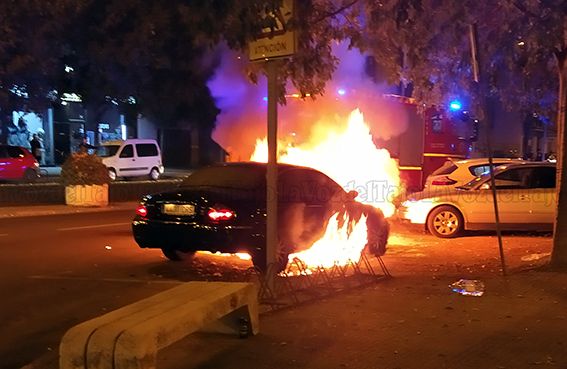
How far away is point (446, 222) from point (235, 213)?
584 centimetres

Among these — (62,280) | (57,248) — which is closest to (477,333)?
(62,280)

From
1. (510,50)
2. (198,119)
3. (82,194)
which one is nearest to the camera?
(510,50)

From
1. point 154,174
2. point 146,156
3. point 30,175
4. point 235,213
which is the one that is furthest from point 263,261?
point 154,174

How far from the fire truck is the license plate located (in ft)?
31.0

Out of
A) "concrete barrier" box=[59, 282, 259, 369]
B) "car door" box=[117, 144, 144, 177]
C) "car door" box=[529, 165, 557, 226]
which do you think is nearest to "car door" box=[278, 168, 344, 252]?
"concrete barrier" box=[59, 282, 259, 369]

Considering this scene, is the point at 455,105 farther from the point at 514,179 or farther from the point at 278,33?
the point at 278,33

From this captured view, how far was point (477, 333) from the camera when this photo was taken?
5711 millimetres

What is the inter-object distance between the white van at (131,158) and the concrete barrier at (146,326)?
73.8 feet

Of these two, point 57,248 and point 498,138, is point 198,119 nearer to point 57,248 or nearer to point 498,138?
point 498,138

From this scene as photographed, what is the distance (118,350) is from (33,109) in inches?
890

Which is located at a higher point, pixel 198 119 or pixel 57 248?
pixel 198 119

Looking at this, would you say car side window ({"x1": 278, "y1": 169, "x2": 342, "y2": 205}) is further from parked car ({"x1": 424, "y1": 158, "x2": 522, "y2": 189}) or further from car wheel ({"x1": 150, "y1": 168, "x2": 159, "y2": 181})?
car wheel ({"x1": 150, "y1": 168, "x2": 159, "y2": 181})

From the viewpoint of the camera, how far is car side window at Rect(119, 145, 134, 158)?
91.1 ft

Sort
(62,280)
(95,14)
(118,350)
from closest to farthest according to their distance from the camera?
(118,350), (62,280), (95,14)
